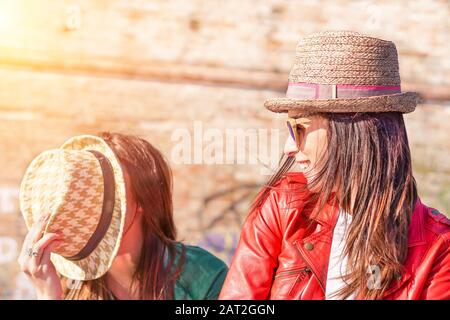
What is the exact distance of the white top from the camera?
2857 mm

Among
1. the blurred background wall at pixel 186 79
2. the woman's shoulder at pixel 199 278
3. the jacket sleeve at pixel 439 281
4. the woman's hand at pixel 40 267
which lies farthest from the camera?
the blurred background wall at pixel 186 79

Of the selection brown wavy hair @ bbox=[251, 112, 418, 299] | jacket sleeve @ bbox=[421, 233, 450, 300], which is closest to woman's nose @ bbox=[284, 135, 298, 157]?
brown wavy hair @ bbox=[251, 112, 418, 299]

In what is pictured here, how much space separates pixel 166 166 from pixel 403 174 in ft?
4.00

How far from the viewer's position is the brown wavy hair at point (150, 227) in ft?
11.8

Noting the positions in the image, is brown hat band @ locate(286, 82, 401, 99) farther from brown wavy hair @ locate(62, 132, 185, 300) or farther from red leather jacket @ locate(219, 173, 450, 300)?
brown wavy hair @ locate(62, 132, 185, 300)

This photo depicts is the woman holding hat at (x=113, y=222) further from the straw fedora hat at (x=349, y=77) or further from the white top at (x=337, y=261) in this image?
the straw fedora hat at (x=349, y=77)

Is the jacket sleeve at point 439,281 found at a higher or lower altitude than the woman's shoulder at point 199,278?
higher

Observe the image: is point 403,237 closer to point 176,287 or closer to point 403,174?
point 403,174

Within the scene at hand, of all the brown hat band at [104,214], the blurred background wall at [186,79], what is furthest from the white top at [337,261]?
the blurred background wall at [186,79]

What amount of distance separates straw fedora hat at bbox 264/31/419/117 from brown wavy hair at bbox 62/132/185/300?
3.22ft

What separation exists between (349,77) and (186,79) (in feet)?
12.1

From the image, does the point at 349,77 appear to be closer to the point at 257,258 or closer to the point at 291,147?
the point at 291,147

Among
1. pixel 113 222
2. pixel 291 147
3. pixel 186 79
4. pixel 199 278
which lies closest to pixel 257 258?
pixel 291 147

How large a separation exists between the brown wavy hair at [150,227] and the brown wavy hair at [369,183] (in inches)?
38.5
